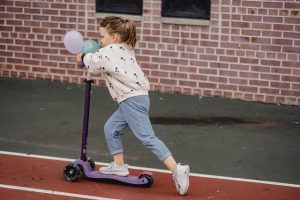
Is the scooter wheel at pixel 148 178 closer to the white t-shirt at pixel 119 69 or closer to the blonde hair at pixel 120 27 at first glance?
the white t-shirt at pixel 119 69

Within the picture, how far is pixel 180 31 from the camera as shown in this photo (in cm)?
1181

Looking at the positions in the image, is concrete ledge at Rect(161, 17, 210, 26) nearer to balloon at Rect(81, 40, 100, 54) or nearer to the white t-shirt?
the white t-shirt

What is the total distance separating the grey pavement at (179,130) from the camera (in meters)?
7.98

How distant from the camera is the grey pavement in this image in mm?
7980

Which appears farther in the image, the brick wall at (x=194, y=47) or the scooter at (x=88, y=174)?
the brick wall at (x=194, y=47)

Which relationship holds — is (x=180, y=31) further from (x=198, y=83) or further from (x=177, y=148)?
(x=177, y=148)

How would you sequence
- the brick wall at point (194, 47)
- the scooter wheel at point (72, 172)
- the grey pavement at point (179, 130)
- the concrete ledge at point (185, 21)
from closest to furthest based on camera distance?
the scooter wheel at point (72, 172), the grey pavement at point (179, 130), the brick wall at point (194, 47), the concrete ledge at point (185, 21)

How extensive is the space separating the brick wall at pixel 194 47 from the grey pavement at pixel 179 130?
283mm

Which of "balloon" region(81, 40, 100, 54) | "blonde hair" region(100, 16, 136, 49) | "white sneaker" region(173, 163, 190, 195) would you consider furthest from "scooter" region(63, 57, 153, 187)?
"blonde hair" region(100, 16, 136, 49)

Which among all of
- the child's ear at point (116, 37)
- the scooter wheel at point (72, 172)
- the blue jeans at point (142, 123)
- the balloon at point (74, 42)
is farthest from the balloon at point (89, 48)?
the scooter wheel at point (72, 172)

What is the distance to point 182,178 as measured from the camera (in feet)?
21.4

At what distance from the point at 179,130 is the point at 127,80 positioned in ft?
9.88

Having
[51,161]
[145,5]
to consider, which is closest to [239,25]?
[145,5]

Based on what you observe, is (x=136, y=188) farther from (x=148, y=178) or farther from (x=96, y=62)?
(x=96, y=62)
